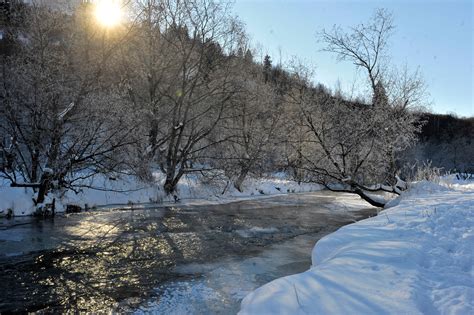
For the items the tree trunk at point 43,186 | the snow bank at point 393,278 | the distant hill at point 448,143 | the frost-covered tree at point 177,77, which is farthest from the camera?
the distant hill at point 448,143

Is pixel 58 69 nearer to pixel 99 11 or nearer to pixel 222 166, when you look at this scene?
→ pixel 99 11

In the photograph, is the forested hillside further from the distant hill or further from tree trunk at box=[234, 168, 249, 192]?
the distant hill

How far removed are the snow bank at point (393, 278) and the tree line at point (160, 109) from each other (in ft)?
34.9

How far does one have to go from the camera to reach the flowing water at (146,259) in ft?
19.5

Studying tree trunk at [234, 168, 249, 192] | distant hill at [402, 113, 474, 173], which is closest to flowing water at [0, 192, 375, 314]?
tree trunk at [234, 168, 249, 192]

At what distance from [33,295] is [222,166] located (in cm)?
1579

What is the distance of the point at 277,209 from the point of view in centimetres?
1770

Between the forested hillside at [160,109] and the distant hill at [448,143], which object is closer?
the forested hillside at [160,109]

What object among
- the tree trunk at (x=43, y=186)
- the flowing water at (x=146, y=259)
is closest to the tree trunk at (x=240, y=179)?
the flowing water at (x=146, y=259)

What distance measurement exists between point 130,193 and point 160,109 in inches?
265

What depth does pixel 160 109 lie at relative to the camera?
22594 millimetres

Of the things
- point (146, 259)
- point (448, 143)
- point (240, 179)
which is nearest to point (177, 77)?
point (240, 179)

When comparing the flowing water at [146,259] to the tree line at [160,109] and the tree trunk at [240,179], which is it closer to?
the tree line at [160,109]

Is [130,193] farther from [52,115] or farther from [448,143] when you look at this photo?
[448,143]
